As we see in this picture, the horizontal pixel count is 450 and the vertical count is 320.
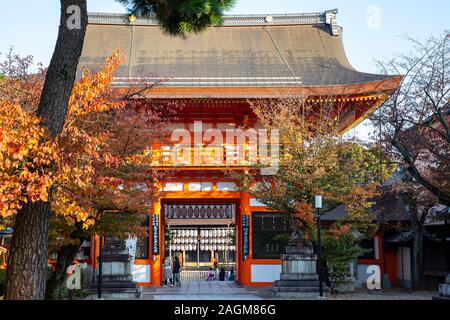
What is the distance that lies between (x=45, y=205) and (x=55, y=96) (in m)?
1.83

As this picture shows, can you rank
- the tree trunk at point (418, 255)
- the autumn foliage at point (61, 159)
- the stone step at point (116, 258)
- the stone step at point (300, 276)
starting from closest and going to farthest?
the autumn foliage at point (61, 159) < the stone step at point (116, 258) < the stone step at point (300, 276) < the tree trunk at point (418, 255)

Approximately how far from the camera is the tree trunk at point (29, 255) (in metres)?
8.88

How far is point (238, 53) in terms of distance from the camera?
29078 millimetres

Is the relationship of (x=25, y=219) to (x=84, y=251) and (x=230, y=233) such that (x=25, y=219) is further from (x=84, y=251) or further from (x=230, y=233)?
(x=230, y=233)

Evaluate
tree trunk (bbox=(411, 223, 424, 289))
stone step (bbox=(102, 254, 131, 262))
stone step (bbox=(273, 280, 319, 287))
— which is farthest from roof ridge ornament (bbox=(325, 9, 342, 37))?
stone step (bbox=(102, 254, 131, 262))

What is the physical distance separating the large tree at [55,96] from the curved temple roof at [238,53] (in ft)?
42.9

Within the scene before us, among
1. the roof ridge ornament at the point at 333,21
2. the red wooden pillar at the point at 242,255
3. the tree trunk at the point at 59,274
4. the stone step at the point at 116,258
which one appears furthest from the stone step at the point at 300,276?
the roof ridge ornament at the point at 333,21

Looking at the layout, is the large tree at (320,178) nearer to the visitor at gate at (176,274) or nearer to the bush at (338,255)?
the bush at (338,255)

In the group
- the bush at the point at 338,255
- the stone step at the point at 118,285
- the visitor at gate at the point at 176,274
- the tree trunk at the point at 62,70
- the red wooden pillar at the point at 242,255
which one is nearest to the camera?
the tree trunk at the point at 62,70

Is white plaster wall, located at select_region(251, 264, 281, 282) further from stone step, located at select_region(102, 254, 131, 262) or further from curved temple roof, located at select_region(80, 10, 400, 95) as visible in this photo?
curved temple roof, located at select_region(80, 10, 400, 95)

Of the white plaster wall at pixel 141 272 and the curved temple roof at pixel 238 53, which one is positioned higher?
the curved temple roof at pixel 238 53

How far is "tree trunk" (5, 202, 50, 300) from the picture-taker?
888 centimetres
